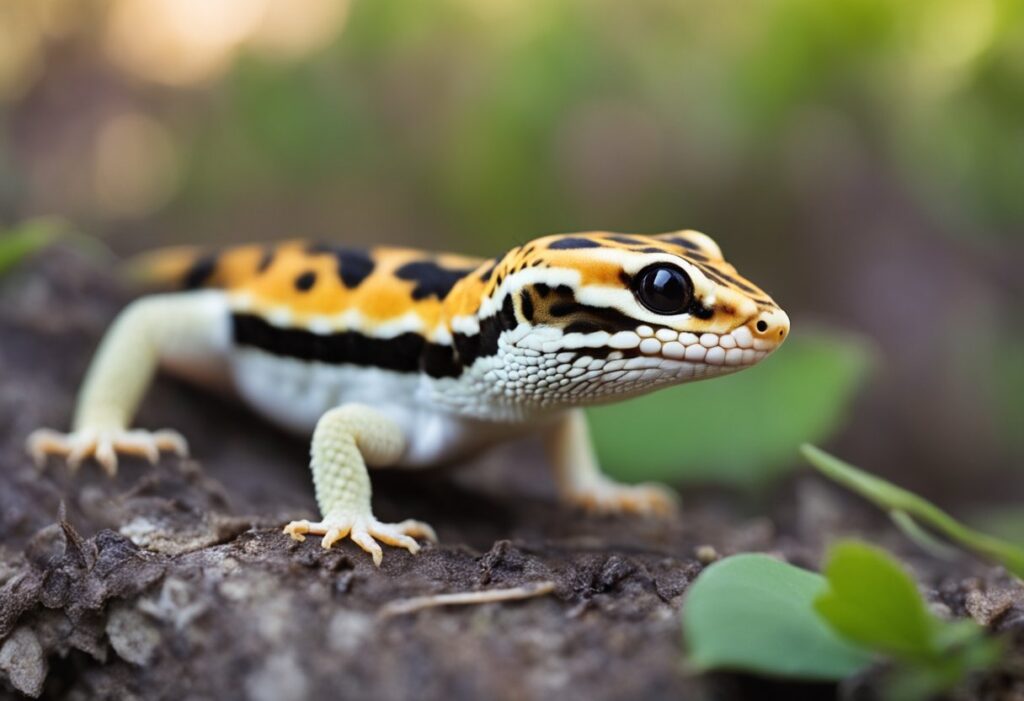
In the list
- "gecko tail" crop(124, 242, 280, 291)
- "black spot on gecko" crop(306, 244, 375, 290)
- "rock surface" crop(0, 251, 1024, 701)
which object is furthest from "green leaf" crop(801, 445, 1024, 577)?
"gecko tail" crop(124, 242, 280, 291)

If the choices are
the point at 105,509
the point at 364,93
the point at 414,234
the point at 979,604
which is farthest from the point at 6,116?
the point at 979,604

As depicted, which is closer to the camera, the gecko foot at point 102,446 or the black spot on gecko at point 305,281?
the gecko foot at point 102,446

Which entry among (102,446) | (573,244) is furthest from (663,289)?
(102,446)

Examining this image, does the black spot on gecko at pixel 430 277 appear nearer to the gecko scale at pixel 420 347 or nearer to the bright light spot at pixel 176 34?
the gecko scale at pixel 420 347

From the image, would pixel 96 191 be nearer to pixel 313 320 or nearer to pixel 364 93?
pixel 364 93

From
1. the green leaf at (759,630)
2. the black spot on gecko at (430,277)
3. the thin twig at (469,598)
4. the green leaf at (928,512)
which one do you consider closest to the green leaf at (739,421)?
the black spot on gecko at (430,277)

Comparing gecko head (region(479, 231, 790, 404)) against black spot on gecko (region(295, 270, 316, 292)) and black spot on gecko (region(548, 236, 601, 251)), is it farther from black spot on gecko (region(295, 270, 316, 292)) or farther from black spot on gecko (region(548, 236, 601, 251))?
black spot on gecko (region(295, 270, 316, 292))
